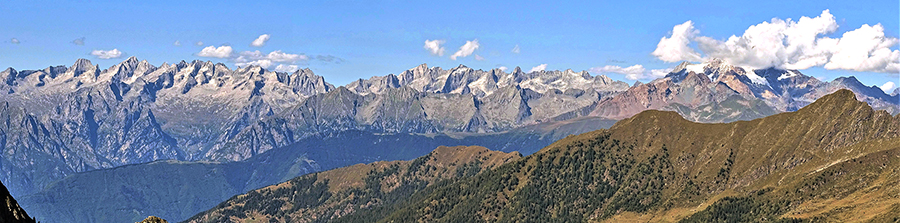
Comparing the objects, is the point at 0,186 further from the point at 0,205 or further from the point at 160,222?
the point at 160,222

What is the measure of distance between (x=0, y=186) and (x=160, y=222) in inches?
1079

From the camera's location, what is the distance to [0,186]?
141m

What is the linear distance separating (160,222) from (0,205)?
89.8 feet

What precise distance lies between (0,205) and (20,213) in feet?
27.4

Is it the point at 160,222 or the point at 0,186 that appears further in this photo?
the point at 160,222

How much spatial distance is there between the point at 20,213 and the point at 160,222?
23125 mm

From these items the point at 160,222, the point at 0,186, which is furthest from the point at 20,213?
the point at 160,222

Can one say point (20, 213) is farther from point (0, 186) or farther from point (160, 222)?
point (160, 222)

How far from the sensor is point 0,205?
13788cm

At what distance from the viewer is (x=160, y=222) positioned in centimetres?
15612

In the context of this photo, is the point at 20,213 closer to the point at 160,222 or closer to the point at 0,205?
the point at 0,205

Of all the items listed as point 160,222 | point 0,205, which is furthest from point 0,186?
point 160,222

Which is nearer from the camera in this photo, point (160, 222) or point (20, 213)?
point (20, 213)

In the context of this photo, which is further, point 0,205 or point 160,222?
point 160,222
